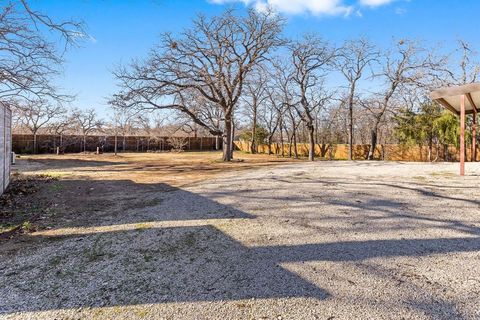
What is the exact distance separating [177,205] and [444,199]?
4146 mm

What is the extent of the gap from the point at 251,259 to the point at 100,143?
77.2 feet

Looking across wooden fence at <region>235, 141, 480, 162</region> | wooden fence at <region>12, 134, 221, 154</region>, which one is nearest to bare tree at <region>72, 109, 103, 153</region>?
wooden fence at <region>12, 134, 221, 154</region>

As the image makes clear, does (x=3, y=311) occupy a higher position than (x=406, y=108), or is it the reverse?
(x=406, y=108)

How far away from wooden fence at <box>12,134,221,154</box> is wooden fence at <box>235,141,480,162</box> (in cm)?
706

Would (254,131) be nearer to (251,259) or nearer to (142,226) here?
(142,226)

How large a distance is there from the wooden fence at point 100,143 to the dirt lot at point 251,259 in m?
19.1

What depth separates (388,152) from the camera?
18859 millimetres

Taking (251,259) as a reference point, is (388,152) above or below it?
above

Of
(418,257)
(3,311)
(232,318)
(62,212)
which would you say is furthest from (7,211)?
(418,257)

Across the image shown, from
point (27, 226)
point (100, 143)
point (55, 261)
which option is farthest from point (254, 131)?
point (55, 261)

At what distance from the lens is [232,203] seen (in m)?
4.69

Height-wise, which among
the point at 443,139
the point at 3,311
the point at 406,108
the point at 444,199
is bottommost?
the point at 3,311

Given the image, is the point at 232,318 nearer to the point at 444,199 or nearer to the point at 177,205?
the point at 177,205

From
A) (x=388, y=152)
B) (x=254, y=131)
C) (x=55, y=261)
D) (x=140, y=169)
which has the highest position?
(x=254, y=131)
